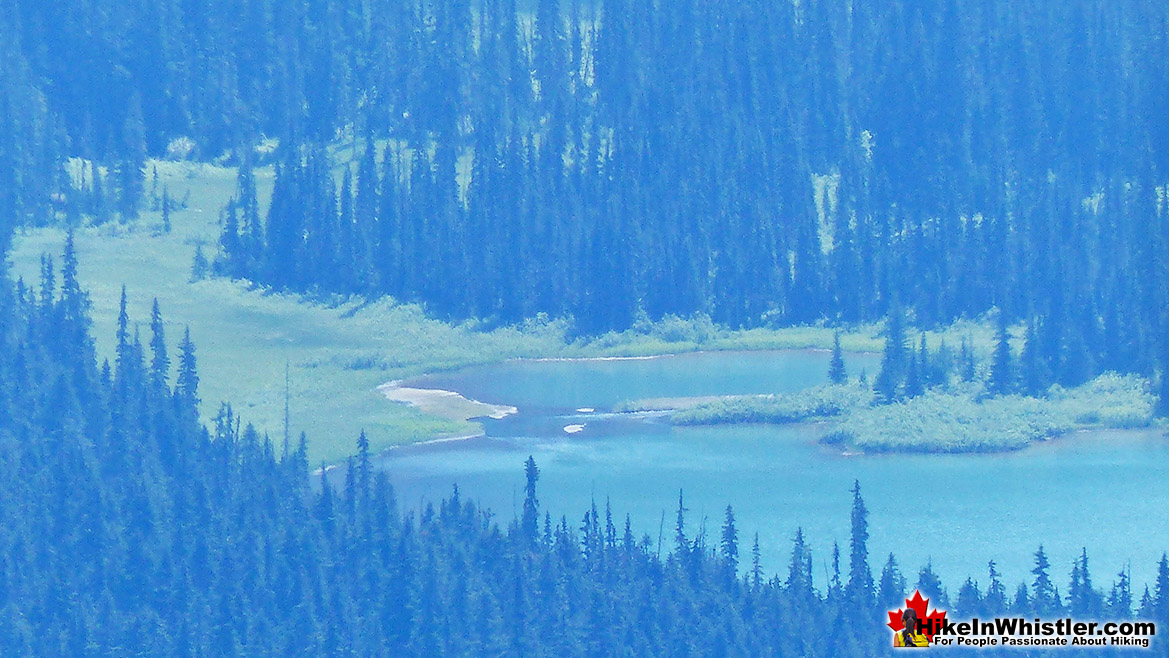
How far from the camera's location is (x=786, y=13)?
18125 centimetres

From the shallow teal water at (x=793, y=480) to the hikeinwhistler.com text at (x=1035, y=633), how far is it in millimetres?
19560

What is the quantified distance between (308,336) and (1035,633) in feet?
280

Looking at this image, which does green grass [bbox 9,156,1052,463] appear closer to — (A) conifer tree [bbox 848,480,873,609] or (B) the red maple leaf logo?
(A) conifer tree [bbox 848,480,873,609]

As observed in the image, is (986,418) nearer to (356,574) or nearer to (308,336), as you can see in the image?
(356,574)

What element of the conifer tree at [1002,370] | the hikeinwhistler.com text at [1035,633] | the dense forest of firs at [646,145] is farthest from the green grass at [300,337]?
the hikeinwhistler.com text at [1035,633]

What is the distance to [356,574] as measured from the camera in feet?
347

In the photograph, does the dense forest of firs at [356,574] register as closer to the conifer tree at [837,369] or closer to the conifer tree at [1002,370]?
the conifer tree at [837,369]

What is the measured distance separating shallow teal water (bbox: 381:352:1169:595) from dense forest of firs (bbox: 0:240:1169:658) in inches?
92.1

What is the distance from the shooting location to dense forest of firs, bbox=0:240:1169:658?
9919 cm

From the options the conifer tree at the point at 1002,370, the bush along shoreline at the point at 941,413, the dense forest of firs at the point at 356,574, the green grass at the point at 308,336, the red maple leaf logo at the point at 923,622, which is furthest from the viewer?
the conifer tree at the point at 1002,370

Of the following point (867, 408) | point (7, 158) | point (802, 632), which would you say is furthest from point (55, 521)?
point (7, 158)

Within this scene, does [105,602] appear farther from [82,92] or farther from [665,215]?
[82,92]

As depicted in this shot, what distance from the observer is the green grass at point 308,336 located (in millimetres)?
140250

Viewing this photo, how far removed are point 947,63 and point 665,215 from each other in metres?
24.7
